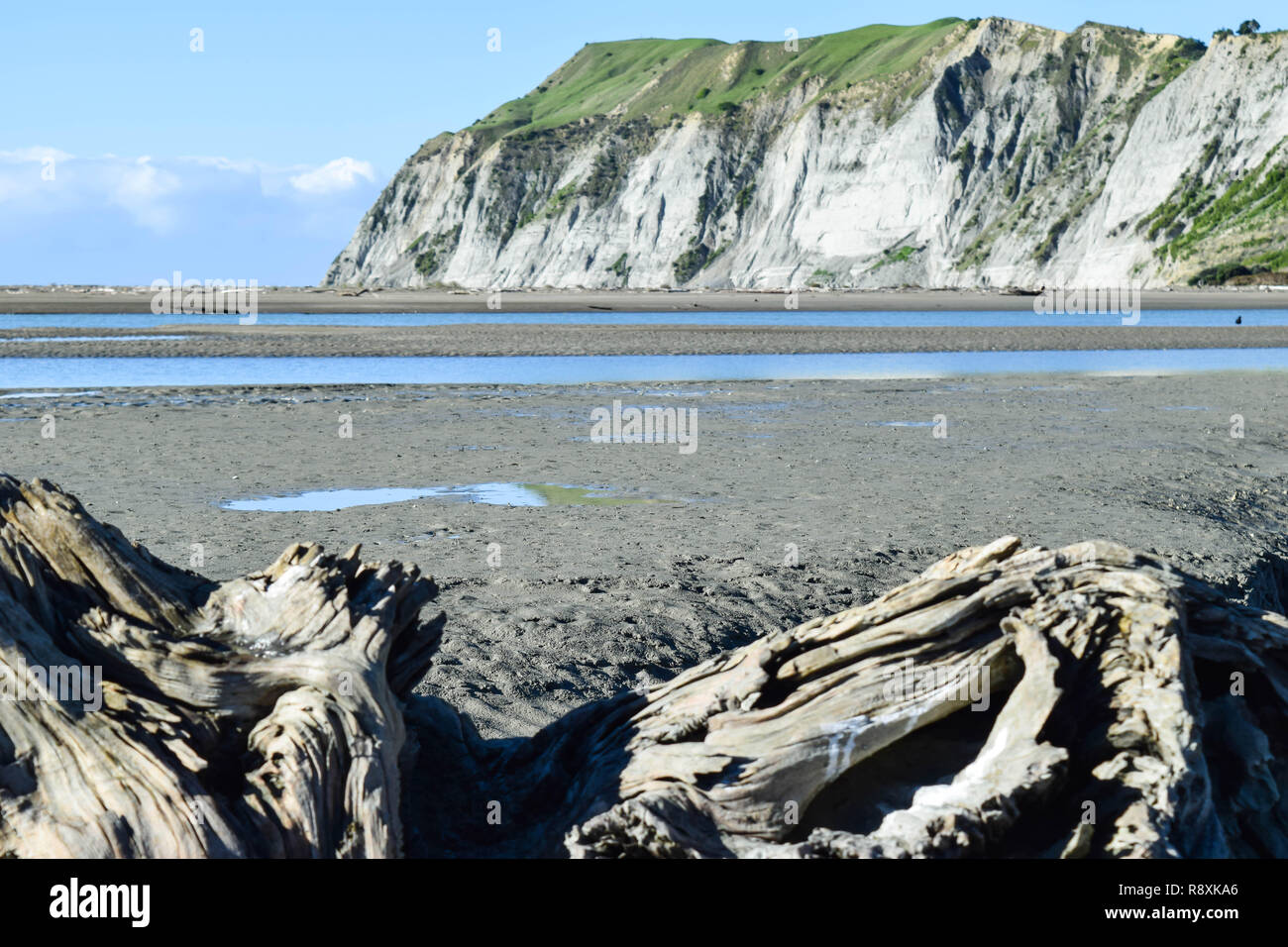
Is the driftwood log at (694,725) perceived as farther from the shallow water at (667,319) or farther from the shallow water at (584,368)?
the shallow water at (667,319)

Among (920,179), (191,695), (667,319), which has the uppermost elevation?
(920,179)

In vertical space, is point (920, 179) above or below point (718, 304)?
above

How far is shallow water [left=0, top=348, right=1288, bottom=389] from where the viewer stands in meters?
29.6

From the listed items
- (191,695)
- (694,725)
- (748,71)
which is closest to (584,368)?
(694,725)

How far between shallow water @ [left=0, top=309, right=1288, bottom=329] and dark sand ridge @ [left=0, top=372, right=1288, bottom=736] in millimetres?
30164

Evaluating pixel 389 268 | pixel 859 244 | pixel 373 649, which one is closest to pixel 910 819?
pixel 373 649

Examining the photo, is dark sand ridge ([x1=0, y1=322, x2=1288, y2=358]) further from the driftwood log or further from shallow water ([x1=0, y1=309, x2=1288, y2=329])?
the driftwood log

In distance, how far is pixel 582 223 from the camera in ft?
455

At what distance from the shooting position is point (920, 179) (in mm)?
115125

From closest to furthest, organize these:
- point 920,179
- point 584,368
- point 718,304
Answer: point 584,368 → point 718,304 → point 920,179

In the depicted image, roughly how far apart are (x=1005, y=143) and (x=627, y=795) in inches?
4546

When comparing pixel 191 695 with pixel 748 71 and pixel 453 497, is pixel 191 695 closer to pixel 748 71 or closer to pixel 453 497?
pixel 453 497

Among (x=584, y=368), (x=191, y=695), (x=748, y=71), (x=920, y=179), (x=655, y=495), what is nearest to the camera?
(x=191, y=695)

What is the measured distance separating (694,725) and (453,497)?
374 inches
